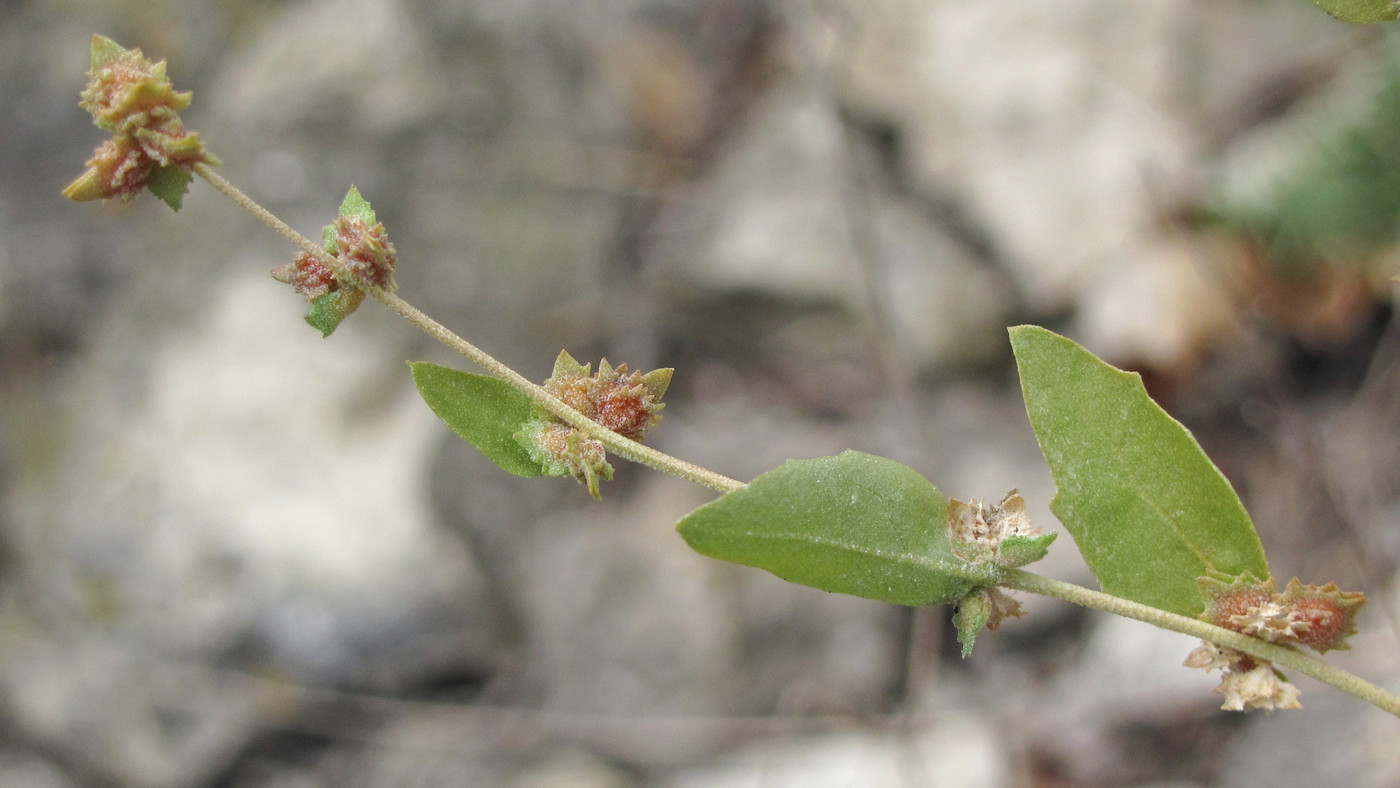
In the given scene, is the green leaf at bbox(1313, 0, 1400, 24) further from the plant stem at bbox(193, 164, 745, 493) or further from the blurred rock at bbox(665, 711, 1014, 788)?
the blurred rock at bbox(665, 711, 1014, 788)

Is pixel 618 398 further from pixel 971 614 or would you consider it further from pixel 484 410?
pixel 971 614

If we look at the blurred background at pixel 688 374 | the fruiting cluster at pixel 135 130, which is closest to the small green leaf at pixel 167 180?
the fruiting cluster at pixel 135 130

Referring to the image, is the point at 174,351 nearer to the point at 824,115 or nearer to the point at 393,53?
the point at 393,53

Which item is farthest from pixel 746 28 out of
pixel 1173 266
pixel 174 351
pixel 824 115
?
pixel 174 351

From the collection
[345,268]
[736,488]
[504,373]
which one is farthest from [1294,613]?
[345,268]

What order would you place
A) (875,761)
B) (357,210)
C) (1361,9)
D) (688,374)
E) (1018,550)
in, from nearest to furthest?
(1361,9), (1018,550), (357,210), (875,761), (688,374)

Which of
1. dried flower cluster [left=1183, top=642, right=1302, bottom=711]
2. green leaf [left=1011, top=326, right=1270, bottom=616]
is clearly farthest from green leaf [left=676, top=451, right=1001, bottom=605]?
dried flower cluster [left=1183, top=642, right=1302, bottom=711]
